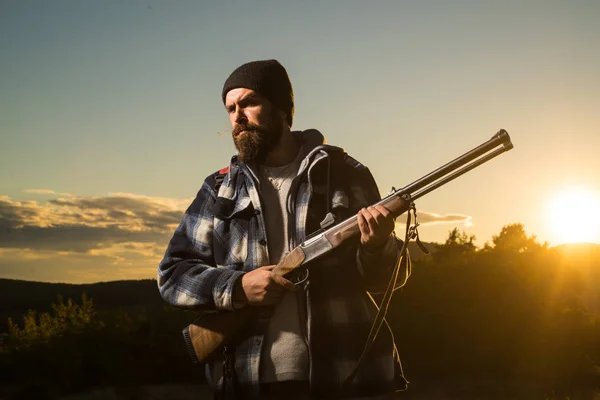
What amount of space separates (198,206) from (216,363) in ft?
3.50

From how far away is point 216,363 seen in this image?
4.11 meters

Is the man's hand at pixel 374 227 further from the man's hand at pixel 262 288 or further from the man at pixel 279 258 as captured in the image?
the man's hand at pixel 262 288

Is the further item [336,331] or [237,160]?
[237,160]

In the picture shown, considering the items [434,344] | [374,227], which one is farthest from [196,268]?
[434,344]

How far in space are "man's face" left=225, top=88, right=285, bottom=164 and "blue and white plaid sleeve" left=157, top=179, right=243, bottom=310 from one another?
40cm

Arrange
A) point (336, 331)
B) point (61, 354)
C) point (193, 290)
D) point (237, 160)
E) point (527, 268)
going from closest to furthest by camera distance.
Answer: point (336, 331) < point (193, 290) < point (237, 160) < point (61, 354) < point (527, 268)

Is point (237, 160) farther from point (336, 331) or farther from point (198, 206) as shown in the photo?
point (336, 331)

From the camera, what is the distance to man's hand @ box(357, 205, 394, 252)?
152 inches

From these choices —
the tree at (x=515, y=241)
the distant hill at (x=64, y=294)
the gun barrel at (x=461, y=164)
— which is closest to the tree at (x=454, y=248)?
the tree at (x=515, y=241)

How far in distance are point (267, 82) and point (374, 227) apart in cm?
133

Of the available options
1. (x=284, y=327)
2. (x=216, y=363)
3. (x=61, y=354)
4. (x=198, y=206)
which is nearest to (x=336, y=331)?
(x=284, y=327)

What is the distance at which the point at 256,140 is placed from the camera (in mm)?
4273

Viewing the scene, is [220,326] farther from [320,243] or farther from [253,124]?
[253,124]

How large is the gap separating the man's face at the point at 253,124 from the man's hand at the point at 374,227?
0.85 meters
